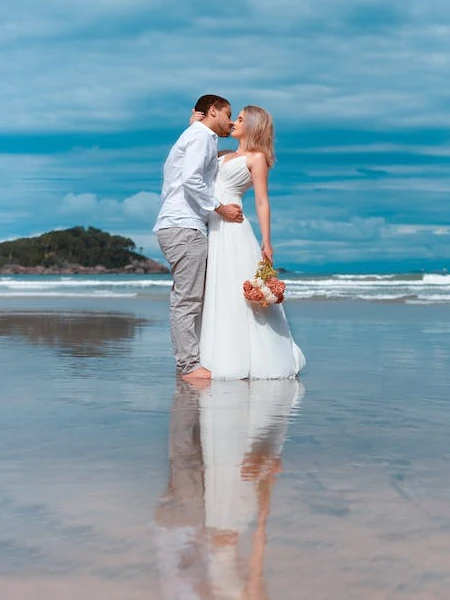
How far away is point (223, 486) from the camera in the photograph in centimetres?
369

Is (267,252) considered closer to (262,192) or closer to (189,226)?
(262,192)

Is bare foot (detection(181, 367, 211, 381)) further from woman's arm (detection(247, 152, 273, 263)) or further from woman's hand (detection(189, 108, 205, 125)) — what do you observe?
woman's hand (detection(189, 108, 205, 125))

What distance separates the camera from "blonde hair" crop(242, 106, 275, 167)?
7.21m

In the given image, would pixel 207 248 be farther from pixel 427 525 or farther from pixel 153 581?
pixel 153 581

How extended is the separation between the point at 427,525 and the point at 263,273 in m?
4.03

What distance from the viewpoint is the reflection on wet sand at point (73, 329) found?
10.2 m

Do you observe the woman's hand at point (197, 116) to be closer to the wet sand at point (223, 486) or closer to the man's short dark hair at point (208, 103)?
the man's short dark hair at point (208, 103)

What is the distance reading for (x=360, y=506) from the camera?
343 centimetres

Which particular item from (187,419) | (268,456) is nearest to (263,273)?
(187,419)

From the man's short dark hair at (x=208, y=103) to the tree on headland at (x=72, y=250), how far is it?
82.5 meters

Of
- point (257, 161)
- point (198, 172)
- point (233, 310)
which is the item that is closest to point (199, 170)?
point (198, 172)

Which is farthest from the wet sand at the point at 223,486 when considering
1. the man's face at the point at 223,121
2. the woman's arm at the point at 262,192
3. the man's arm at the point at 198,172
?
the man's face at the point at 223,121

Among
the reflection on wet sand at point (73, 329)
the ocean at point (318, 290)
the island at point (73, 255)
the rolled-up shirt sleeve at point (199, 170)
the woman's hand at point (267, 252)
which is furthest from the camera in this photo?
the island at point (73, 255)

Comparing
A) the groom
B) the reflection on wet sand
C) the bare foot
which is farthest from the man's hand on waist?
the reflection on wet sand
